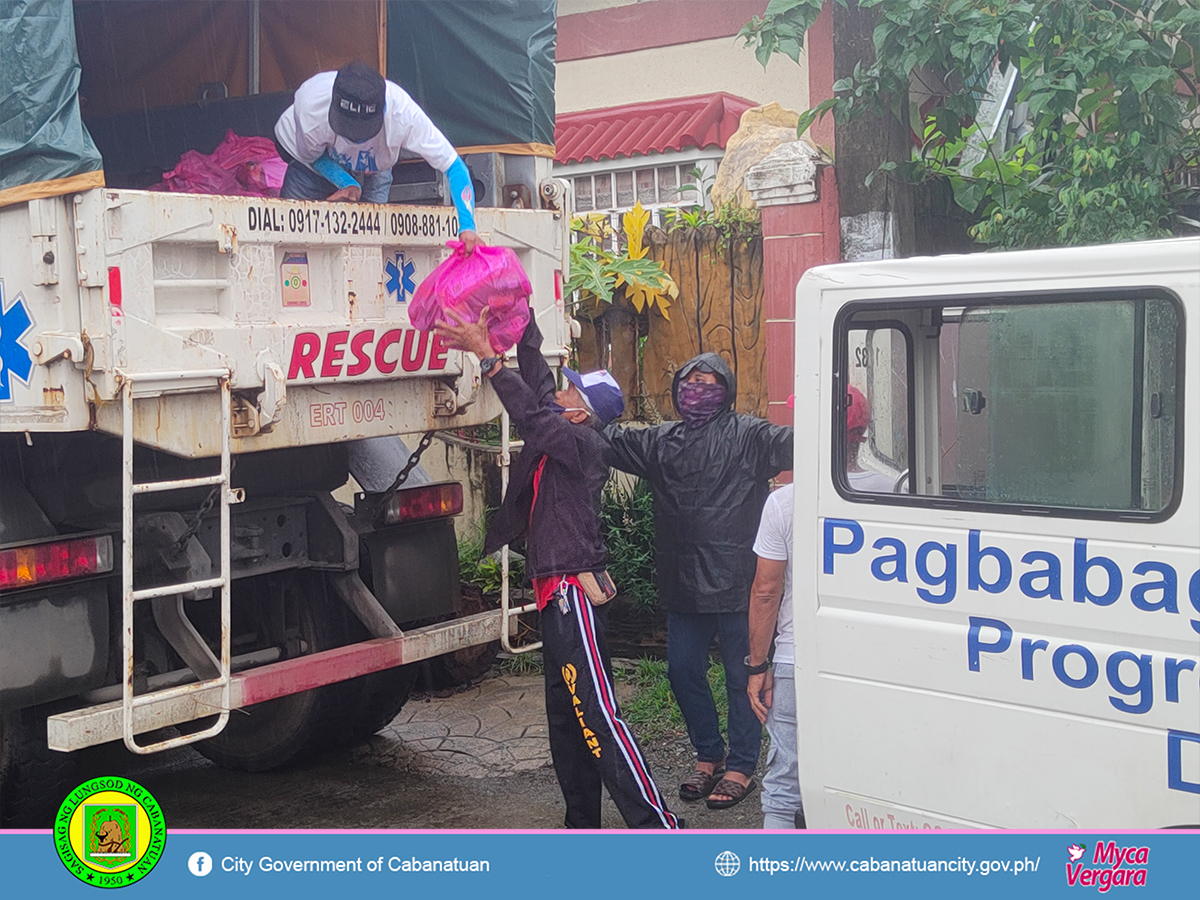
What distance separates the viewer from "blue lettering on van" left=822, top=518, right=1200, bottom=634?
2.72m

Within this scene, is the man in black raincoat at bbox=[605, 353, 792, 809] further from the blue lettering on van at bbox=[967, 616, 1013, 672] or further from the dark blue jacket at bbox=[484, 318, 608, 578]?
the blue lettering on van at bbox=[967, 616, 1013, 672]

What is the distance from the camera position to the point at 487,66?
5.16 metres

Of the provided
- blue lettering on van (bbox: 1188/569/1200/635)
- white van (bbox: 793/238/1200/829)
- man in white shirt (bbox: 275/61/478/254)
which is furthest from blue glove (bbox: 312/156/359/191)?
blue lettering on van (bbox: 1188/569/1200/635)

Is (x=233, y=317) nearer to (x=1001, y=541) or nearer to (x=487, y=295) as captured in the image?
(x=487, y=295)

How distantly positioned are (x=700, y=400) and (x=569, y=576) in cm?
95

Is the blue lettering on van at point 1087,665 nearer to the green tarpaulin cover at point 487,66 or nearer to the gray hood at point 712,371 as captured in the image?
the gray hood at point 712,371

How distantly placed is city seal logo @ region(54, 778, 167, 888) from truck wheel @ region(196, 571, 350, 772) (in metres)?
1.11

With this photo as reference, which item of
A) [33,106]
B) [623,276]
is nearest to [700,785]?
[623,276]

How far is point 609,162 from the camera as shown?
1208cm

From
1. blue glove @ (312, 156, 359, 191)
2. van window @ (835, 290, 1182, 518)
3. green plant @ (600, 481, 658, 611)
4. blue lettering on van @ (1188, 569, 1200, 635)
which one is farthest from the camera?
green plant @ (600, 481, 658, 611)

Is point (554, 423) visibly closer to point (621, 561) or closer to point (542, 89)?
point (542, 89)

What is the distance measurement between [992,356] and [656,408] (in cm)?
387

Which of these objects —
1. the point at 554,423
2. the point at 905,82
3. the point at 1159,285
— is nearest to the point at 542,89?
the point at 905,82
